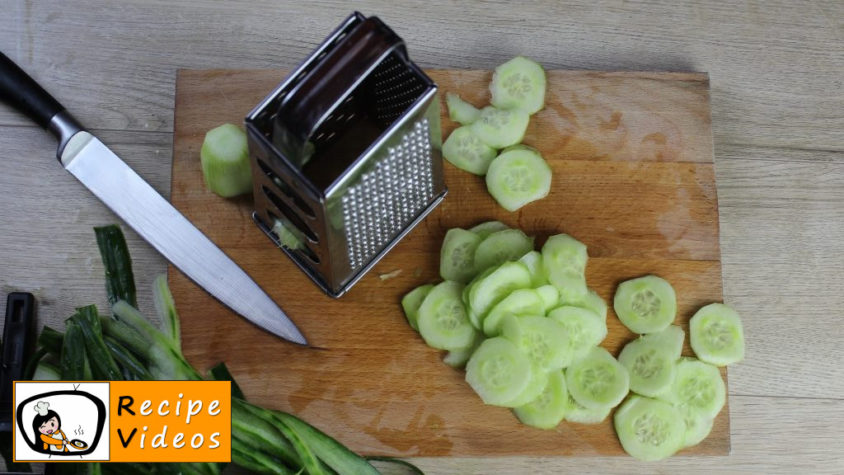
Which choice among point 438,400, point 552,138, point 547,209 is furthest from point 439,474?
point 552,138

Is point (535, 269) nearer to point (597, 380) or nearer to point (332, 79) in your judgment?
point (597, 380)

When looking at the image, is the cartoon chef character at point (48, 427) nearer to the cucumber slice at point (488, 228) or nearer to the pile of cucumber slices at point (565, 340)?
the pile of cucumber slices at point (565, 340)

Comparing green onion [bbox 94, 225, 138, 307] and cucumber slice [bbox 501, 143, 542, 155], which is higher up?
cucumber slice [bbox 501, 143, 542, 155]

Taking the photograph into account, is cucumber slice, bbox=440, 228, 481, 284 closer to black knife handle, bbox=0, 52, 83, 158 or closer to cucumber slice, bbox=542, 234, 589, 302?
cucumber slice, bbox=542, 234, 589, 302

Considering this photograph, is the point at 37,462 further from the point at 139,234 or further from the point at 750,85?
the point at 750,85

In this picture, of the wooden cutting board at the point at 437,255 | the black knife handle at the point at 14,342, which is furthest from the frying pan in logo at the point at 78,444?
the wooden cutting board at the point at 437,255

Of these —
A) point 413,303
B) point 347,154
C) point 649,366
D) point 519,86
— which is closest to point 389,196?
point 347,154

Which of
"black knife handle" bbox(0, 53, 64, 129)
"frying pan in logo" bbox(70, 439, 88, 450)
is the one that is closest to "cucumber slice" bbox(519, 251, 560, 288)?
"frying pan in logo" bbox(70, 439, 88, 450)
